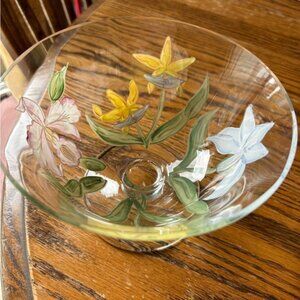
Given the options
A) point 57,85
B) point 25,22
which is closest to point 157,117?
point 57,85

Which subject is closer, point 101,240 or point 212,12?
point 101,240

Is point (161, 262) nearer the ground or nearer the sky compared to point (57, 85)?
nearer the ground

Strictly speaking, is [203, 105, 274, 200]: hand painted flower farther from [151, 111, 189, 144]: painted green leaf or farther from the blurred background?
the blurred background

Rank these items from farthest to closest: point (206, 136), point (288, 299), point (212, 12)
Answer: point (212, 12), point (206, 136), point (288, 299)

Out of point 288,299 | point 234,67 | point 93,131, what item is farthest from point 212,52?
point 288,299

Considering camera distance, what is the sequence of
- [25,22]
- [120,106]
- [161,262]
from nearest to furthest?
[161,262], [120,106], [25,22]

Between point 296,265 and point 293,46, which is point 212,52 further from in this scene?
point 296,265

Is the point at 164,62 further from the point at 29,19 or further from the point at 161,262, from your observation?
the point at 29,19

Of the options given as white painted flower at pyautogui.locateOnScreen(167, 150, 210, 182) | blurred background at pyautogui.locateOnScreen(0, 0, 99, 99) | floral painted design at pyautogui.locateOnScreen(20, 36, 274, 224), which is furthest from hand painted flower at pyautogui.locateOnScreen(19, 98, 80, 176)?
blurred background at pyautogui.locateOnScreen(0, 0, 99, 99)
